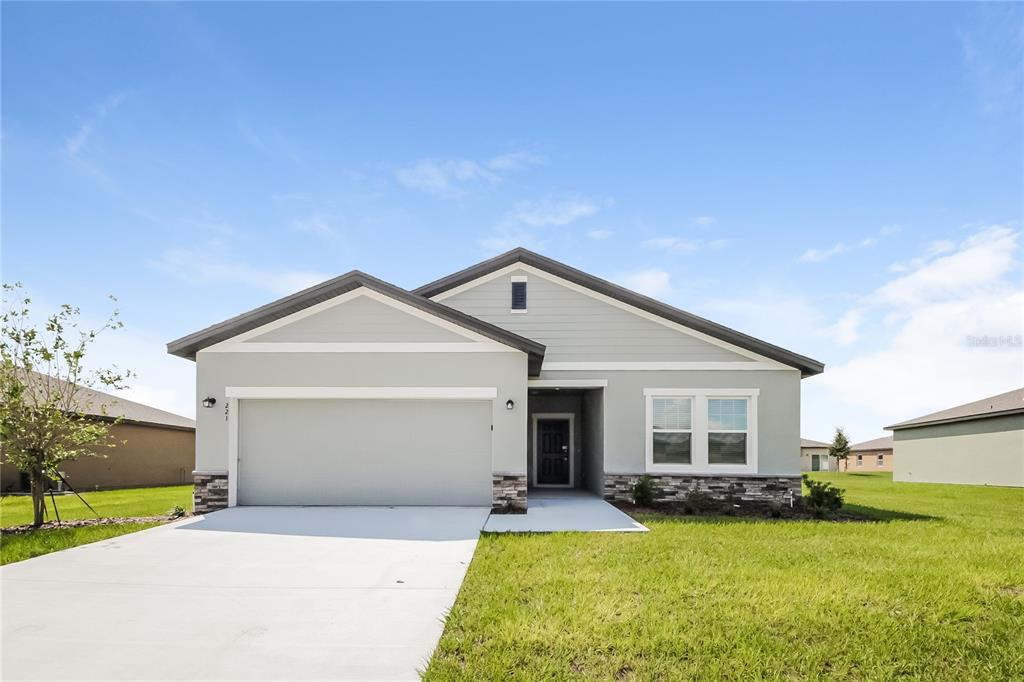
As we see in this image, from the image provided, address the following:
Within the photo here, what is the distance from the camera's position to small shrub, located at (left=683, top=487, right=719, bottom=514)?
1180 centimetres

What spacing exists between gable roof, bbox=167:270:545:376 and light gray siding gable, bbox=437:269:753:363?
300 cm

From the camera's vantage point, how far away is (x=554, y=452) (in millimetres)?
17109

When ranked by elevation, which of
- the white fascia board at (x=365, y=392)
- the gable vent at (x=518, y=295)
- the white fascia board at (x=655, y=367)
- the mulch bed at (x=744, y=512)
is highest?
the gable vent at (x=518, y=295)

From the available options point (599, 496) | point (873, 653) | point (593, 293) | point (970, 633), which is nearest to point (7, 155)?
point (593, 293)

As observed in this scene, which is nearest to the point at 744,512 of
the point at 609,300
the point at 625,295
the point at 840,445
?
the point at 625,295

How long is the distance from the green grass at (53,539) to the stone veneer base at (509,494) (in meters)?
5.91

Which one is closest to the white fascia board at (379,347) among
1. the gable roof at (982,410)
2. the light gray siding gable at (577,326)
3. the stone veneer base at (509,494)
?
the stone veneer base at (509,494)

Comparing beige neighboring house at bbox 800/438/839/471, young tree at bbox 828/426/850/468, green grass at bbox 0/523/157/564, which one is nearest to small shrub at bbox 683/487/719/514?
green grass at bbox 0/523/157/564

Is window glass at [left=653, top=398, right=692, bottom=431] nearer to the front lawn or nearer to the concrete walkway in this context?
the concrete walkway

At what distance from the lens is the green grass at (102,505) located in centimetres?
1216

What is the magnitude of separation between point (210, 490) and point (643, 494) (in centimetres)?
865

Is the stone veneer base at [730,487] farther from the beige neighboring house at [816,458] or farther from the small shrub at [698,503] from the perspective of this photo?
the beige neighboring house at [816,458]

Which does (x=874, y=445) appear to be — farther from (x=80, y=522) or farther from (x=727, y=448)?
(x=80, y=522)

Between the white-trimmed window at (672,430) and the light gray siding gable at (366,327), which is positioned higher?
the light gray siding gable at (366,327)
